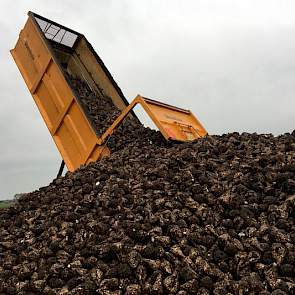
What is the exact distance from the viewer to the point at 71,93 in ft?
19.9

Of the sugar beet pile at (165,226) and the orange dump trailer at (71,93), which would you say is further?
the orange dump trailer at (71,93)

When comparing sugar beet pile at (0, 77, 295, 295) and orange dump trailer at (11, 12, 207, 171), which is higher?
orange dump trailer at (11, 12, 207, 171)

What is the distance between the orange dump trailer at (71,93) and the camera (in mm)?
5860

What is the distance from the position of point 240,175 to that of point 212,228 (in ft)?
3.13

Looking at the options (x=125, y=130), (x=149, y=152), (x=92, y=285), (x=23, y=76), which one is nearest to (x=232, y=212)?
(x=92, y=285)

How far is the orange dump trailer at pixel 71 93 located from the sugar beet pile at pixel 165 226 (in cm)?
73

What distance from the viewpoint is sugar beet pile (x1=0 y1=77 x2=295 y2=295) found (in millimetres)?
2947

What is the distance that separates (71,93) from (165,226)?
3.16m

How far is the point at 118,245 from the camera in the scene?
3.31 m

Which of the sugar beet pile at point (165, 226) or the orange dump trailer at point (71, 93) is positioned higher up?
the orange dump trailer at point (71, 93)

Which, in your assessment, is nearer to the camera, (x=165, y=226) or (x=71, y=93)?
(x=165, y=226)

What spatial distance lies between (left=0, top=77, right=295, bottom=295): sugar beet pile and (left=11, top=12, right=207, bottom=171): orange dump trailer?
28.9 inches

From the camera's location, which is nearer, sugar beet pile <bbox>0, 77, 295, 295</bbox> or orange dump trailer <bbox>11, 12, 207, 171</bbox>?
sugar beet pile <bbox>0, 77, 295, 295</bbox>

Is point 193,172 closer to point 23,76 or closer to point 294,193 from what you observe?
point 294,193
